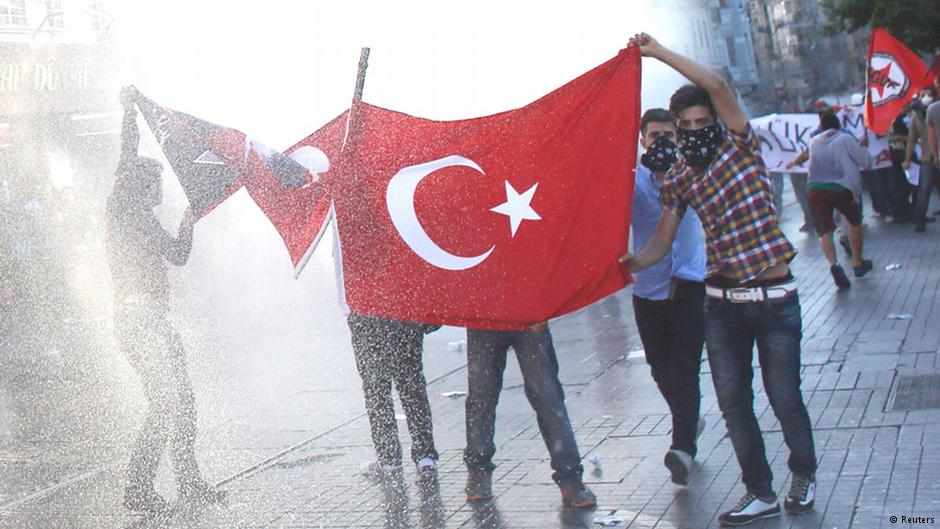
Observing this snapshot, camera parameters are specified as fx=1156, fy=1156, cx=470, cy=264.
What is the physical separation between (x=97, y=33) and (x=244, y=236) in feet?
10.8

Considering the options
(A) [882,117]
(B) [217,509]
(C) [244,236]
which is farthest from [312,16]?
(B) [217,509]

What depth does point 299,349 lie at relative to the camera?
1050 cm

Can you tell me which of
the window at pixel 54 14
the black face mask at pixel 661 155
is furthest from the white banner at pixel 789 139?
the black face mask at pixel 661 155

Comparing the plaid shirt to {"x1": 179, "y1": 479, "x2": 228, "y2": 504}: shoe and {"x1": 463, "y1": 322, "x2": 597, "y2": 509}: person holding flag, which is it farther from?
{"x1": 179, "y1": 479, "x2": 228, "y2": 504}: shoe

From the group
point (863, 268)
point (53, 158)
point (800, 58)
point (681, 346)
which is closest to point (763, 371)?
point (681, 346)

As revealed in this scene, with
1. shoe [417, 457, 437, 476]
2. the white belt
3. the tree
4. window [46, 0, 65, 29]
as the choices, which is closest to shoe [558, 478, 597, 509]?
shoe [417, 457, 437, 476]

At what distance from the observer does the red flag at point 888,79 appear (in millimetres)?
13938

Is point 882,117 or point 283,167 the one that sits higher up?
point 283,167

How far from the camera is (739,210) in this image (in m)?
4.40

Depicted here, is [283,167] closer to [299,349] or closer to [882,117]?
[299,349]

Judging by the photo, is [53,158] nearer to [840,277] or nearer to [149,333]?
[840,277]

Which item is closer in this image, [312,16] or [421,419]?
[421,419]

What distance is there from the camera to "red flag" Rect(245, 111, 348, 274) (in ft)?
17.1

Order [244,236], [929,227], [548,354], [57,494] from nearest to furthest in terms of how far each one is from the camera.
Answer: [548,354]
[57,494]
[929,227]
[244,236]
